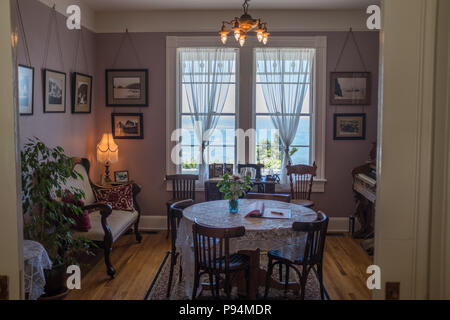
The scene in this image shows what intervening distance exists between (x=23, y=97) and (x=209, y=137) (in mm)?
2806

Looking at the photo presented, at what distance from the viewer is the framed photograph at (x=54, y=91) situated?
475cm

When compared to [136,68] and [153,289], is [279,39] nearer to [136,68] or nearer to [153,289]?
[136,68]

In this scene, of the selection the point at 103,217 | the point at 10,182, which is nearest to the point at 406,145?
the point at 10,182

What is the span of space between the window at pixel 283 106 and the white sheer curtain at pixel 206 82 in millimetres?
466

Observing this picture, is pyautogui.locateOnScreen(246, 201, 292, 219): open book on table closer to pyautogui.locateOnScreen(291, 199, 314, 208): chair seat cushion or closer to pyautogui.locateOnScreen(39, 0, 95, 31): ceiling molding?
pyautogui.locateOnScreen(291, 199, 314, 208): chair seat cushion

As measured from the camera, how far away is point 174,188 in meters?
6.19

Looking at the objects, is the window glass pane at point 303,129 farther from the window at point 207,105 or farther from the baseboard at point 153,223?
the baseboard at point 153,223

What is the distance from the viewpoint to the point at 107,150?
241 inches

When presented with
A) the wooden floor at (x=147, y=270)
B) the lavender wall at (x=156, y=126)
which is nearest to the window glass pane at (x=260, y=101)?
the lavender wall at (x=156, y=126)

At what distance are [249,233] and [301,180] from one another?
8.79 ft

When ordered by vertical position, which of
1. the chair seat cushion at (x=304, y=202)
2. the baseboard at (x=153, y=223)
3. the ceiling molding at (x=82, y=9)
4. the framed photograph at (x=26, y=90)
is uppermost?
the ceiling molding at (x=82, y=9)

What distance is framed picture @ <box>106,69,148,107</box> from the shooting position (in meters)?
6.28

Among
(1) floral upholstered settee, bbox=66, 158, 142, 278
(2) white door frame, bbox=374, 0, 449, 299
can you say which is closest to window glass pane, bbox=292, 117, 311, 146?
(1) floral upholstered settee, bbox=66, 158, 142, 278

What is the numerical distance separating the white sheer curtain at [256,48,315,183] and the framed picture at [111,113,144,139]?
1.93 m
